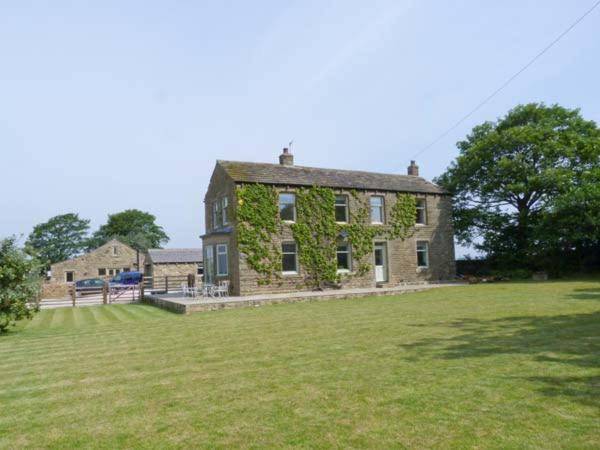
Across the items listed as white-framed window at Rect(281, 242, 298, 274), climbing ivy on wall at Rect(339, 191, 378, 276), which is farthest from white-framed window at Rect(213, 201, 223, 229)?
climbing ivy on wall at Rect(339, 191, 378, 276)

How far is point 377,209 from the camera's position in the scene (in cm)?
2680

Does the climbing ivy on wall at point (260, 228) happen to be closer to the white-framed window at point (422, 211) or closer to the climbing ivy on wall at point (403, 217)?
the climbing ivy on wall at point (403, 217)

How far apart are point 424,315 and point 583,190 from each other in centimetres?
1995

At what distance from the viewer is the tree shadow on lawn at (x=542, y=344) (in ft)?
17.9

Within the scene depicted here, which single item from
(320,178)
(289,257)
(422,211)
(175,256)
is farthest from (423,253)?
(175,256)

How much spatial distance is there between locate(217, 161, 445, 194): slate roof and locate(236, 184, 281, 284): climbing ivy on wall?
730 mm

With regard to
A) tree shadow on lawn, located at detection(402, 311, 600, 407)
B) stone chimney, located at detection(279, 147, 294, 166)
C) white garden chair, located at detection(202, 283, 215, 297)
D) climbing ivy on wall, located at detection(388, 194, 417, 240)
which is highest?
stone chimney, located at detection(279, 147, 294, 166)

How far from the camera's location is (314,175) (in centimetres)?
2566

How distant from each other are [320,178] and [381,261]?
21.8ft

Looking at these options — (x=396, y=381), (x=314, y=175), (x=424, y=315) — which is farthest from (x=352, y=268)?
(x=396, y=381)

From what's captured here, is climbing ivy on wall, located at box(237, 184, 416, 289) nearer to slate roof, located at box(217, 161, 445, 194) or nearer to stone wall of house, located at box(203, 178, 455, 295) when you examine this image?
stone wall of house, located at box(203, 178, 455, 295)

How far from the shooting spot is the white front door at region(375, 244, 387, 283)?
1048 inches

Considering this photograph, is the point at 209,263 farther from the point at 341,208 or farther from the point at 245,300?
the point at 341,208

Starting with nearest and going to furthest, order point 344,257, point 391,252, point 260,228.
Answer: point 260,228
point 344,257
point 391,252
